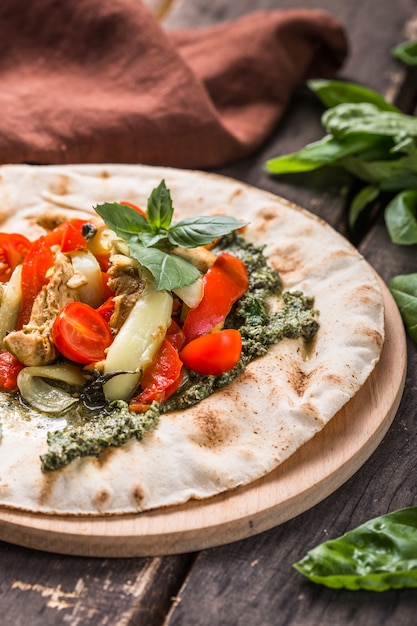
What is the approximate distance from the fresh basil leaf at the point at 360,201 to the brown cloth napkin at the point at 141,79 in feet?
3.32

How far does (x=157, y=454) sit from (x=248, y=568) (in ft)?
2.02

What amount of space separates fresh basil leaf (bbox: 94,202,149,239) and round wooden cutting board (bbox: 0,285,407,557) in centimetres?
138

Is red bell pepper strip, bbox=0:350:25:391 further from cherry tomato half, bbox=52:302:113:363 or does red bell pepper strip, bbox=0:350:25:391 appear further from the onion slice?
cherry tomato half, bbox=52:302:113:363

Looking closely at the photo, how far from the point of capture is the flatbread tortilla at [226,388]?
336 cm

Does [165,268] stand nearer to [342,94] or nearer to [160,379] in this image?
[160,379]

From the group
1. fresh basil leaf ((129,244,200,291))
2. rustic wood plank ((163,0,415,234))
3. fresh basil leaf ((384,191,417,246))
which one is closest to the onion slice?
fresh basil leaf ((129,244,200,291))

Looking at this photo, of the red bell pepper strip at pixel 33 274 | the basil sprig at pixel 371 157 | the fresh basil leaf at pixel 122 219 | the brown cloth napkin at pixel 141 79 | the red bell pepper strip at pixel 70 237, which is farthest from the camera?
the brown cloth napkin at pixel 141 79

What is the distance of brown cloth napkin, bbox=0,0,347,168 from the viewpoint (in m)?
5.66

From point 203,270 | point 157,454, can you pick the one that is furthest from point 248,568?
point 203,270

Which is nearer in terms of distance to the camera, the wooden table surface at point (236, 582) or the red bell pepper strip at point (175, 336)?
the wooden table surface at point (236, 582)

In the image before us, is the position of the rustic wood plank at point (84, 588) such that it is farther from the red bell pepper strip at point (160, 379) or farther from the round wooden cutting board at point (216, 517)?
the red bell pepper strip at point (160, 379)

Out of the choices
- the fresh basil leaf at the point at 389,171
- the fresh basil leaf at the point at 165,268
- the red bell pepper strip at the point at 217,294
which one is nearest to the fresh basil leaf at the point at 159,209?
the fresh basil leaf at the point at 165,268

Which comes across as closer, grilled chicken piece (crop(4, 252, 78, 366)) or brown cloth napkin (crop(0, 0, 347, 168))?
grilled chicken piece (crop(4, 252, 78, 366))

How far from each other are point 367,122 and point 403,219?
0.82m
